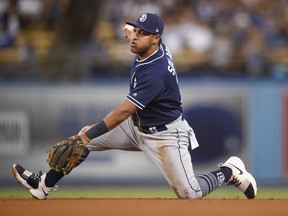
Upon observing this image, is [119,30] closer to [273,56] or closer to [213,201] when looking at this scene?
[273,56]

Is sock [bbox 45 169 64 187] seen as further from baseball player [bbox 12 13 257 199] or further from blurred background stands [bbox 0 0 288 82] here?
blurred background stands [bbox 0 0 288 82]

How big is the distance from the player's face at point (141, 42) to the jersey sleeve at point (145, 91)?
0.28m

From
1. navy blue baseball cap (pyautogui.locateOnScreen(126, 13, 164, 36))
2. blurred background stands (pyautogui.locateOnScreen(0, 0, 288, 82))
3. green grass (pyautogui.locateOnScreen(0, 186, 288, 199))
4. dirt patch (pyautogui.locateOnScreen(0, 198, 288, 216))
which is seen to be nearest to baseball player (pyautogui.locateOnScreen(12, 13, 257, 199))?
navy blue baseball cap (pyautogui.locateOnScreen(126, 13, 164, 36))

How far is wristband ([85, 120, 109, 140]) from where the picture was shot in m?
8.02

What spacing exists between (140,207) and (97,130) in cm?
96

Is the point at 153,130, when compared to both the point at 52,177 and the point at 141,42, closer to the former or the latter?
the point at 141,42

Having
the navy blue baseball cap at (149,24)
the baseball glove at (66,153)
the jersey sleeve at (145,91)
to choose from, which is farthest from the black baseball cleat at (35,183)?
the navy blue baseball cap at (149,24)

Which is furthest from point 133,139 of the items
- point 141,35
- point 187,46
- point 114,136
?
point 187,46

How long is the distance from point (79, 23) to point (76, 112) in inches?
110

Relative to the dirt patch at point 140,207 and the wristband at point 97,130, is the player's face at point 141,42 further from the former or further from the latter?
the dirt patch at point 140,207

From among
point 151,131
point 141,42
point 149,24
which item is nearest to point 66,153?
point 151,131

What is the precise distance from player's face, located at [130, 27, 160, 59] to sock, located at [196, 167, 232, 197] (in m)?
1.25

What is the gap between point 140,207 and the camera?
7387 millimetres

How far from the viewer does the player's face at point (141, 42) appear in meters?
8.20
